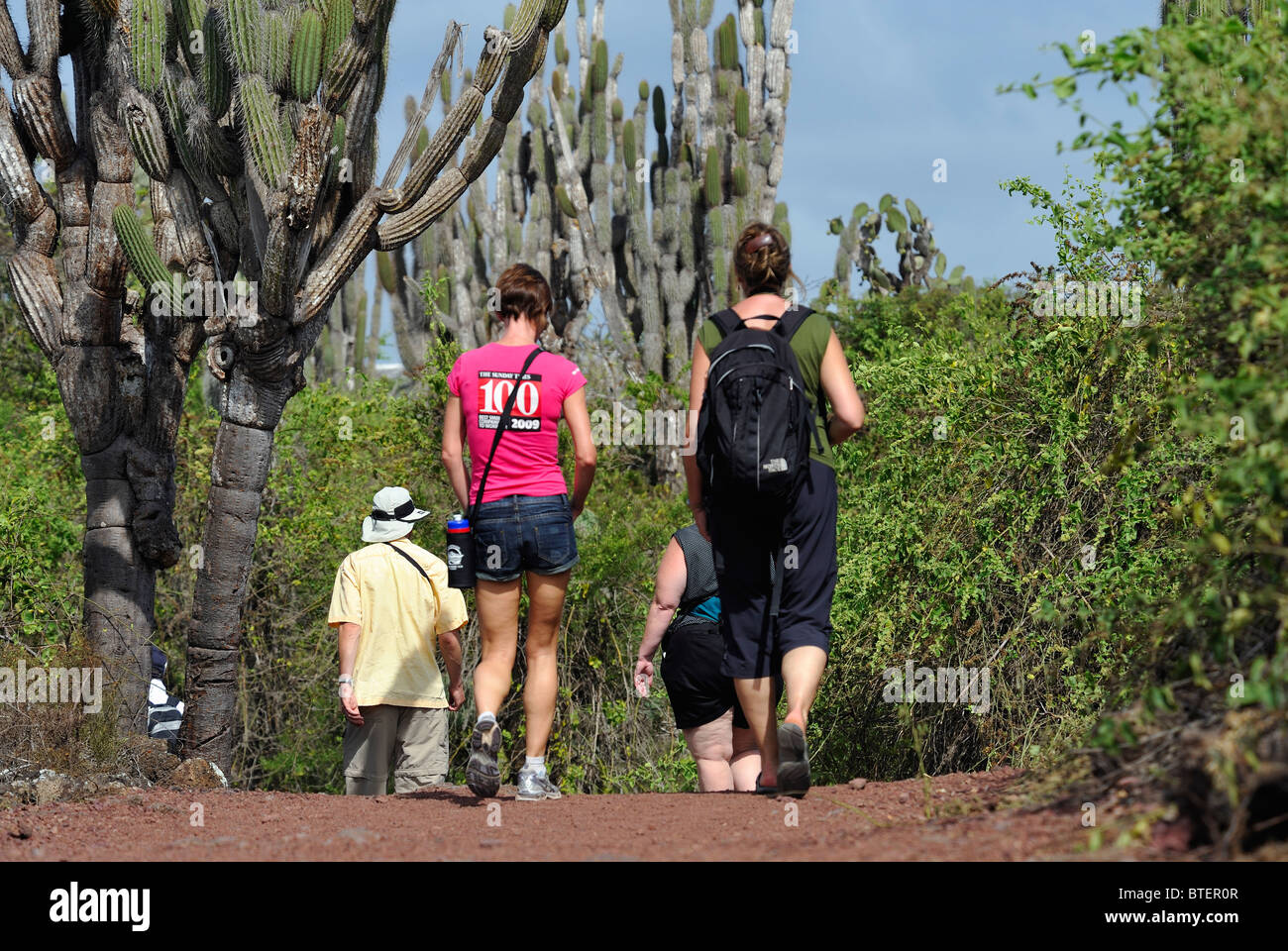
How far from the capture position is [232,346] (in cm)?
678

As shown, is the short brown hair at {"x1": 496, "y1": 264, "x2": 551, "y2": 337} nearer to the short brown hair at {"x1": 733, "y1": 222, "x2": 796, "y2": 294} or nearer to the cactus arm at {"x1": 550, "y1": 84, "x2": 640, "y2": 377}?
the short brown hair at {"x1": 733, "y1": 222, "x2": 796, "y2": 294}

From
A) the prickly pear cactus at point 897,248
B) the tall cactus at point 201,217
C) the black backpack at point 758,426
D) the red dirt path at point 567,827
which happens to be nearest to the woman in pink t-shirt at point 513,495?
the red dirt path at point 567,827

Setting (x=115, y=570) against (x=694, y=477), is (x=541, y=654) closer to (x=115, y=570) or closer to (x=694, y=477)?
(x=694, y=477)

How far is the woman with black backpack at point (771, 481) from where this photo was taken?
14.0ft

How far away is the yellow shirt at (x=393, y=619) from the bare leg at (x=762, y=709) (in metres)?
2.32

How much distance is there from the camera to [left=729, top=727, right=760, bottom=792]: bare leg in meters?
5.47

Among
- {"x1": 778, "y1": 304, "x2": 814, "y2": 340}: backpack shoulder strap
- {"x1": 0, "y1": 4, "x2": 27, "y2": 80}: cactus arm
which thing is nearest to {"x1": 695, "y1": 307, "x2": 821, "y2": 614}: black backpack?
{"x1": 778, "y1": 304, "x2": 814, "y2": 340}: backpack shoulder strap

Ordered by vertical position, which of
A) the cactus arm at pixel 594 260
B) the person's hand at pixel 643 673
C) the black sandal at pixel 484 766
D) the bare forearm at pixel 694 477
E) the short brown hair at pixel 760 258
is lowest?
the black sandal at pixel 484 766

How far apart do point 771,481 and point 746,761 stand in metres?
1.74

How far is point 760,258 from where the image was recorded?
15.3ft

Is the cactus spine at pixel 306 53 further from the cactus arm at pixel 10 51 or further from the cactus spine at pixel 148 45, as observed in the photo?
the cactus arm at pixel 10 51

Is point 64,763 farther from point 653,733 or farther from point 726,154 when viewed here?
point 726,154
